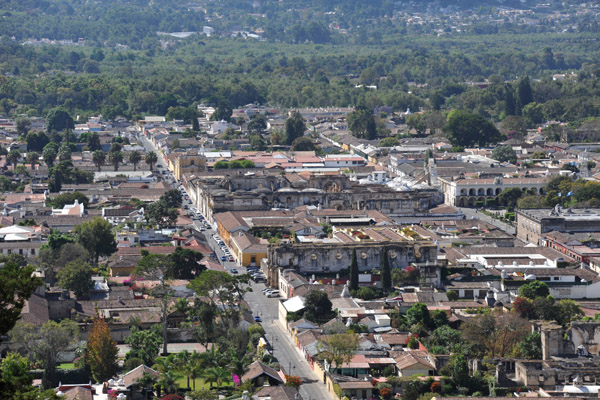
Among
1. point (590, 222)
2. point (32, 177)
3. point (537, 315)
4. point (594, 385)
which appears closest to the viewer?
point (594, 385)

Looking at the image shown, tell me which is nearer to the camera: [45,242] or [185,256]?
[185,256]

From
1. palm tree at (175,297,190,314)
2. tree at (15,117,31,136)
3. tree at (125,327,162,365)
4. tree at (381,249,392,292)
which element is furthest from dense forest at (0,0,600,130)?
tree at (125,327,162,365)

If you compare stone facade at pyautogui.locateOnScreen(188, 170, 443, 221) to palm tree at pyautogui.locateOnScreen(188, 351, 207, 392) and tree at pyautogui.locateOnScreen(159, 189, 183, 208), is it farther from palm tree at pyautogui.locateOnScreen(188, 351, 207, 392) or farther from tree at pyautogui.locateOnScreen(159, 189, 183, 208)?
palm tree at pyautogui.locateOnScreen(188, 351, 207, 392)

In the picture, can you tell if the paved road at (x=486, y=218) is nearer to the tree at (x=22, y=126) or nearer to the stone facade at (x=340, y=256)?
the stone facade at (x=340, y=256)

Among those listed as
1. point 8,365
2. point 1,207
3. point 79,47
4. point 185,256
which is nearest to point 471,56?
point 79,47

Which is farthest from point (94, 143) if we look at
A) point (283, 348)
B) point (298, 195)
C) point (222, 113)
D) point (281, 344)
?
point (283, 348)

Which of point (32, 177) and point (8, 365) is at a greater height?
point (8, 365)

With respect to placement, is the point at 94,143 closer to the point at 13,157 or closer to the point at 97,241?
the point at 13,157

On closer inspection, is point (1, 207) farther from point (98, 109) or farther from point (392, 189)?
point (98, 109)
